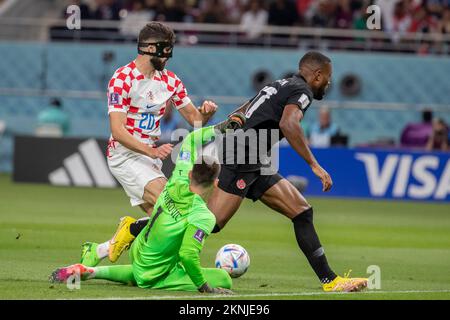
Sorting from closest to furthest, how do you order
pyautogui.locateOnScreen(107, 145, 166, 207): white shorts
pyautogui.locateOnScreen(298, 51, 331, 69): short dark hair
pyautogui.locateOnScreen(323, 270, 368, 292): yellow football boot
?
pyautogui.locateOnScreen(323, 270, 368, 292): yellow football boot
pyautogui.locateOnScreen(298, 51, 331, 69): short dark hair
pyautogui.locateOnScreen(107, 145, 166, 207): white shorts

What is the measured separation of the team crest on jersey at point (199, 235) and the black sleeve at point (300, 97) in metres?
1.83

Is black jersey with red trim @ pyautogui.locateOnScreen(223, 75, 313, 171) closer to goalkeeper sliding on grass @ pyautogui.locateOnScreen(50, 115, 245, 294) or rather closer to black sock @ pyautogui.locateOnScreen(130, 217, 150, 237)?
black sock @ pyautogui.locateOnScreen(130, 217, 150, 237)

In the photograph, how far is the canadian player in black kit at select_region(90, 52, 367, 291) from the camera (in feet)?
35.9

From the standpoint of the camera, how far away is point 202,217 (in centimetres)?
975

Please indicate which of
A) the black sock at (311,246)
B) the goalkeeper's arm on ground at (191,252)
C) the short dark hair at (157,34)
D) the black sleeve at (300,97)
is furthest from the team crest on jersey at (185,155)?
the short dark hair at (157,34)

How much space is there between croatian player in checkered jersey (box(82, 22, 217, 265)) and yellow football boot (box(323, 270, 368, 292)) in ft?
6.13

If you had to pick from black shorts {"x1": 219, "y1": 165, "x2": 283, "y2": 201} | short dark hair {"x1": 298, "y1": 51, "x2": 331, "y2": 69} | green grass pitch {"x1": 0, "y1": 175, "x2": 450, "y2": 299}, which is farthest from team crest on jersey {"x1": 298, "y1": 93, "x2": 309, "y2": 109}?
green grass pitch {"x1": 0, "y1": 175, "x2": 450, "y2": 299}

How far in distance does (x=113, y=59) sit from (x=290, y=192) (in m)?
19.5

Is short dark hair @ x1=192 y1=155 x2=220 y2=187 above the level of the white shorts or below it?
above

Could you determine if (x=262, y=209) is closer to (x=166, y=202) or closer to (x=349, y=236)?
(x=349, y=236)

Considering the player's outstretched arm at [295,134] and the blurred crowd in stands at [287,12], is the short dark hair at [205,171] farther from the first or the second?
the blurred crowd in stands at [287,12]

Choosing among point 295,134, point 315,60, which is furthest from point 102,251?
point 315,60

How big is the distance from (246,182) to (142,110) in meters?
1.23
